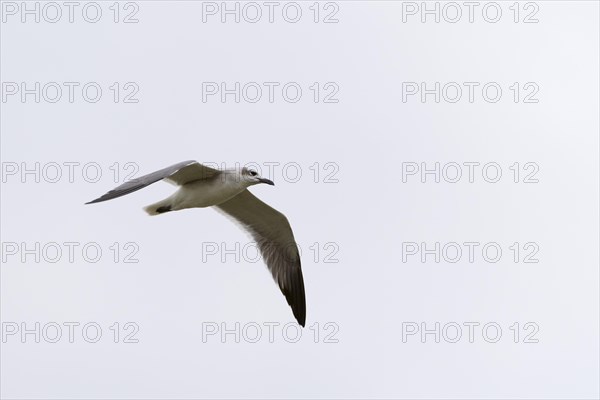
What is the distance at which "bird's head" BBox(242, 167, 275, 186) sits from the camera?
10.0 metres

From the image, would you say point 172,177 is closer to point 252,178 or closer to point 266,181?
point 252,178

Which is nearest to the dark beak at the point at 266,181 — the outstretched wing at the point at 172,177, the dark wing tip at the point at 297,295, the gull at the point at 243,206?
the gull at the point at 243,206

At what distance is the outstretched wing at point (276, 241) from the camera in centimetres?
1104

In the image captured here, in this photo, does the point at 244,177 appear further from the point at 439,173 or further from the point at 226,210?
the point at 439,173

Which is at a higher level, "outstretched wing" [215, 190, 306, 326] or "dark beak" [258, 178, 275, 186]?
"dark beak" [258, 178, 275, 186]

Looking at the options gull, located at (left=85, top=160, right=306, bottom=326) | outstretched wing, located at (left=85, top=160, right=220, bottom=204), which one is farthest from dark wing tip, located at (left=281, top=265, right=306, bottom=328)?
outstretched wing, located at (left=85, top=160, right=220, bottom=204)

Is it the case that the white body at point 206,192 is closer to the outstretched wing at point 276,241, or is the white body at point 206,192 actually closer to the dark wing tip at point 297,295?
the outstretched wing at point 276,241

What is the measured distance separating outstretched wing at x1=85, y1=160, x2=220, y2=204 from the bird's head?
26 centimetres

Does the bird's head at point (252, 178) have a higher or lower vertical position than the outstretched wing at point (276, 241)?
higher

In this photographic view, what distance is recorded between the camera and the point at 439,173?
13.2 m

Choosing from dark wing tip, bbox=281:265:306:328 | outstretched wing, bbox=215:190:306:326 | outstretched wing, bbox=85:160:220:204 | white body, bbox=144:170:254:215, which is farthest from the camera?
dark wing tip, bbox=281:265:306:328

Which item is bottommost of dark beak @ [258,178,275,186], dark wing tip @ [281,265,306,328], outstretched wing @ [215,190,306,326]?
dark wing tip @ [281,265,306,328]

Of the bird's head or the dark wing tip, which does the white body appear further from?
the dark wing tip

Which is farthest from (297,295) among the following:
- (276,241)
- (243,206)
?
(243,206)
